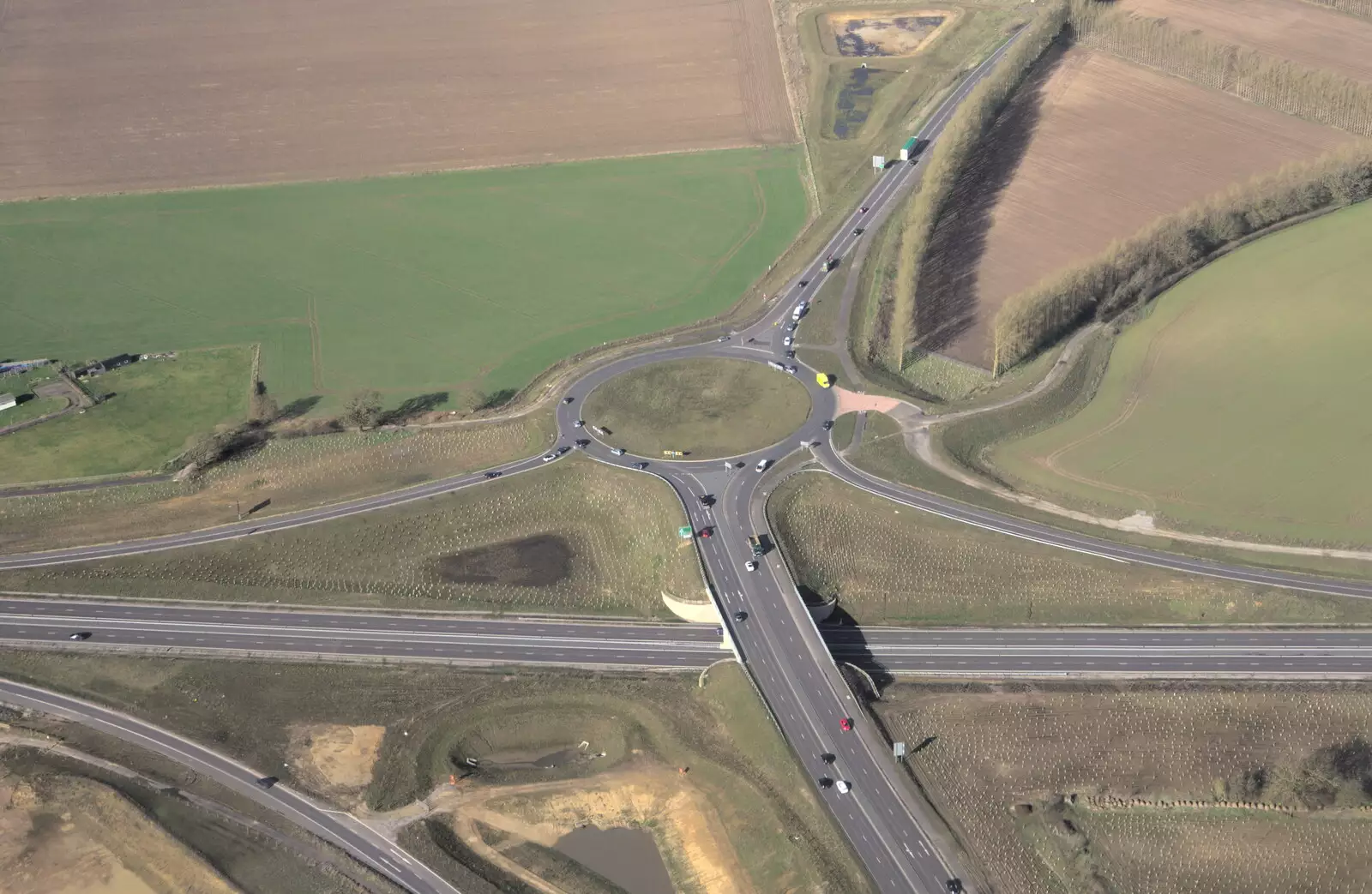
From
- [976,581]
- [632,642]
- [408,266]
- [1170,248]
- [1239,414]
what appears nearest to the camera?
[632,642]

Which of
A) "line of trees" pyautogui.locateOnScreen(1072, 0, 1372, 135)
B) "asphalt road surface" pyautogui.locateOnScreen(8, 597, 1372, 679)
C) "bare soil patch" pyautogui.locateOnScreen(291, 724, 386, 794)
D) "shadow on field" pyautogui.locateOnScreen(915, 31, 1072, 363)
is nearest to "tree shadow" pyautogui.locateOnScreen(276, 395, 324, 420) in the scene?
"asphalt road surface" pyautogui.locateOnScreen(8, 597, 1372, 679)

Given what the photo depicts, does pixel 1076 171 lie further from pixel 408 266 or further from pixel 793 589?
pixel 408 266

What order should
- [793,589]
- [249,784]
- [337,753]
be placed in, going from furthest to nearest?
[793,589] < [337,753] < [249,784]

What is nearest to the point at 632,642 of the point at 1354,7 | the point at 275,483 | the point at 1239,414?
the point at 275,483

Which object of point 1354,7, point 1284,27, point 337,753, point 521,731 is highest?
point 1354,7

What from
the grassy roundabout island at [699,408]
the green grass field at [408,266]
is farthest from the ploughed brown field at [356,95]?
the grassy roundabout island at [699,408]

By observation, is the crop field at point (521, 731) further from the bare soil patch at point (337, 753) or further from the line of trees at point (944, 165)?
the line of trees at point (944, 165)

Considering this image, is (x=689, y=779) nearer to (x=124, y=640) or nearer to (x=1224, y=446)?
(x=124, y=640)
